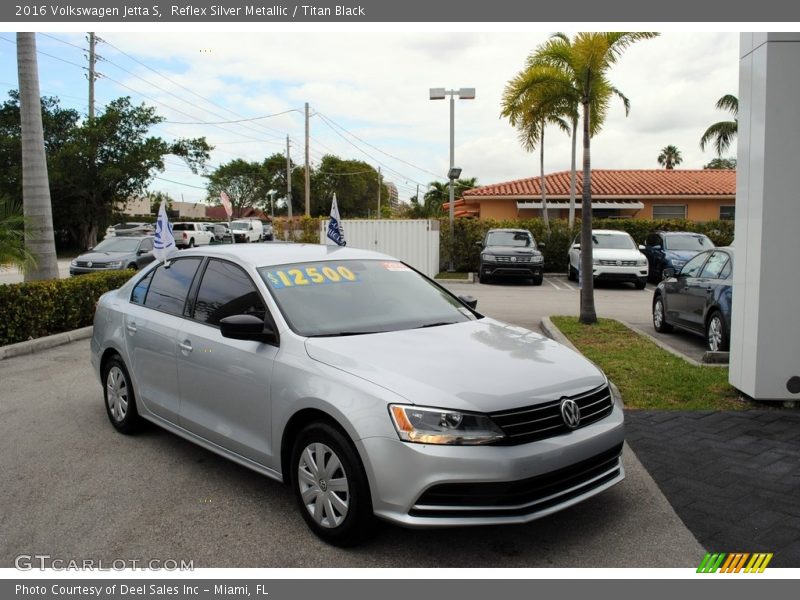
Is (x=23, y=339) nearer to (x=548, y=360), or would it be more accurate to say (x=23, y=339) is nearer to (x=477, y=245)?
(x=548, y=360)

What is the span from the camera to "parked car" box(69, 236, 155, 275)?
19.4m

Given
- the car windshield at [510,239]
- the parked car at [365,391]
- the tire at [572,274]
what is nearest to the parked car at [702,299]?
the parked car at [365,391]

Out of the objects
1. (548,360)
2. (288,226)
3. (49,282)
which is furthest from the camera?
(288,226)

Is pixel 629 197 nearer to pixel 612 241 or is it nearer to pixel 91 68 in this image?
pixel 612 241

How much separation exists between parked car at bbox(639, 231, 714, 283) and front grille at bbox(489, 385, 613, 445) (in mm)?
17700

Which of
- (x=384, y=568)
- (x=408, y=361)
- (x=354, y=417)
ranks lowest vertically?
(x=384, y=568)

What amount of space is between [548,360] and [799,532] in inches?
65.3

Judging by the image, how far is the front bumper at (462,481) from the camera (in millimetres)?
3330

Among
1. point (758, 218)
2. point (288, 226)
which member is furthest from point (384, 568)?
point (288, 226)

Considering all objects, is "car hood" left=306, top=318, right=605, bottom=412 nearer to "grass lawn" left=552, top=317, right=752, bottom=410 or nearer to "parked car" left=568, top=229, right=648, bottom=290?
"grass lawn" left=552, top=317, right=752, bottom=410

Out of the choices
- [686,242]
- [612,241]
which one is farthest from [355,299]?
[686,242]

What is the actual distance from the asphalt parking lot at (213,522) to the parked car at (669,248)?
16.6 metres

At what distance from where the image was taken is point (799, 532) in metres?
3.83

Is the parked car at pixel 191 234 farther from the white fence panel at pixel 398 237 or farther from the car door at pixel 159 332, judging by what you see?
the car door at pixel 159 332
